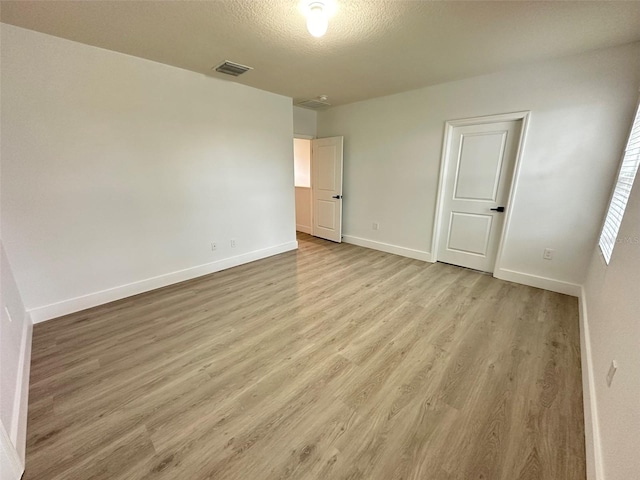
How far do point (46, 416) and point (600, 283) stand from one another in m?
3.94

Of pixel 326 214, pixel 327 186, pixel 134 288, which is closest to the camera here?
pixel 134 288

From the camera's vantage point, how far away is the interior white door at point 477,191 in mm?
3213

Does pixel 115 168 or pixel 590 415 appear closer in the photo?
pixel 590 415

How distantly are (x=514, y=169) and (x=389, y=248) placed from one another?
6.65 ft

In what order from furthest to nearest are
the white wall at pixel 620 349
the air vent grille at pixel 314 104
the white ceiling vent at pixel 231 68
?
the air vent grille at pixel 314 104 < the white ceiling vent at pixel 231 68 < the white wall at pixel 620 349

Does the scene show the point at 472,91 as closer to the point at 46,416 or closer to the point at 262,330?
the point at 262,330

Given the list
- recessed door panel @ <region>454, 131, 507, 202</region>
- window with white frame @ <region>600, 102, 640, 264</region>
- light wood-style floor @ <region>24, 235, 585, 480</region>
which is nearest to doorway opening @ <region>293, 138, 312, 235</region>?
recessed door panel @ <region>454, 131, 507, 202</region>

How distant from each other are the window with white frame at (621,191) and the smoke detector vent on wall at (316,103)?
3.41m

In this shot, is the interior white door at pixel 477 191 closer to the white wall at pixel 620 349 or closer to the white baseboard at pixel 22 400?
the white wall at pixel 620 349

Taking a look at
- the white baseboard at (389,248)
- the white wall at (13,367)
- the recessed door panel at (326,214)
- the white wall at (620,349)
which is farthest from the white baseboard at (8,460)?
the recessed door panel at (326,214)

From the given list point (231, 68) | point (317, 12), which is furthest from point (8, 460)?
point (231, 68)

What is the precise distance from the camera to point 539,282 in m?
3.10

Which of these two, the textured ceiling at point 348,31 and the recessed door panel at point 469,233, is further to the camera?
the recessed door panel at point 469,233

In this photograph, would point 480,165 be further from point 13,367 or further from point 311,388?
point 13,367
